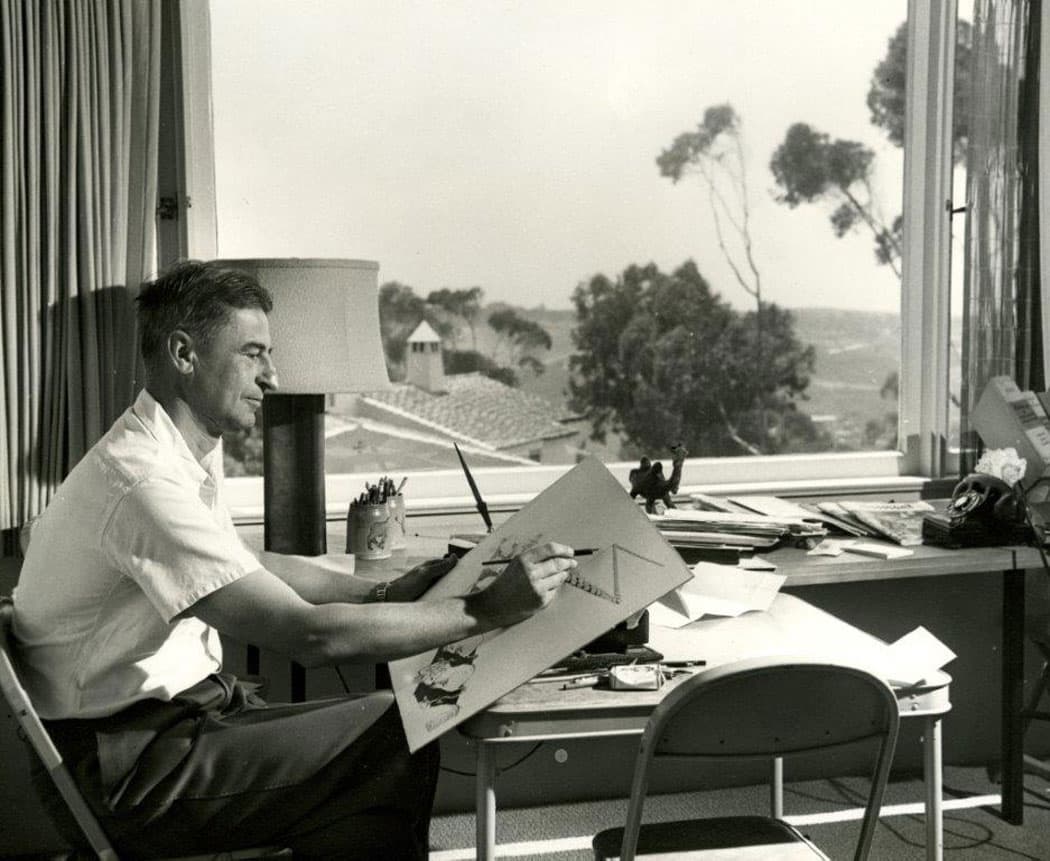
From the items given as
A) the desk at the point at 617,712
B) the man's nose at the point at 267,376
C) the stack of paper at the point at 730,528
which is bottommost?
the desk at the point at 617,712

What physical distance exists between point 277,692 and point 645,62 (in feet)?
6.20

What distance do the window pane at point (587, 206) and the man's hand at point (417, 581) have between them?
3.85ft

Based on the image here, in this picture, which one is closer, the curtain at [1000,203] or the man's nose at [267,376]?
the man's nose at [267,376]

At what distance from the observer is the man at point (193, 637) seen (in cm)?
164

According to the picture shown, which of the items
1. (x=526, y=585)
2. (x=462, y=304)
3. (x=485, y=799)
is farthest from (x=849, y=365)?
(x=485, y=799)

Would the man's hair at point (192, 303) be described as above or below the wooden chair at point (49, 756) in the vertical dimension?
above

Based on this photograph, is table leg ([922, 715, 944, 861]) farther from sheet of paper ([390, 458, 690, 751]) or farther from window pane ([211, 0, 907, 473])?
window pane ([211, 0, 907, 473])

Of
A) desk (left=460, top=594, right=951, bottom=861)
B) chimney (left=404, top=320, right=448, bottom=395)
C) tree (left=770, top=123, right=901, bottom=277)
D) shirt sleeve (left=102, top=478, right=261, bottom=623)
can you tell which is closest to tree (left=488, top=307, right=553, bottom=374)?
chimney (left=404, top=320, right=448, bottom=395)

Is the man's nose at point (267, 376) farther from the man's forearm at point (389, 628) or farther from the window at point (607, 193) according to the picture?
the window at point (607, 193)

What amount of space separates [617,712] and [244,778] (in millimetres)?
525

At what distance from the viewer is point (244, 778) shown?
1.69 metres

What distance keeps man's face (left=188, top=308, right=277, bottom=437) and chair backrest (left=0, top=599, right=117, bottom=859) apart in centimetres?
44

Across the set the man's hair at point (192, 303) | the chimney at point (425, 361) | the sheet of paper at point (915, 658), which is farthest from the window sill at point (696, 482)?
the sheet of paper at point (915, 658)

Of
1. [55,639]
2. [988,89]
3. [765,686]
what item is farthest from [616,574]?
[988,89]
